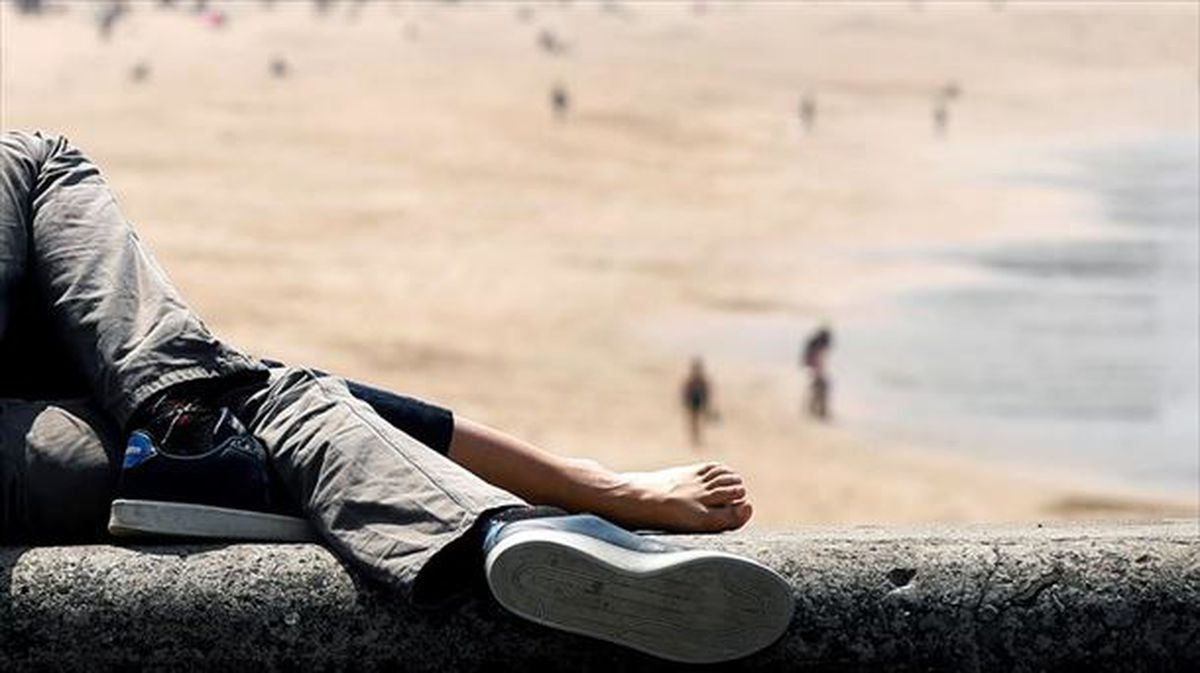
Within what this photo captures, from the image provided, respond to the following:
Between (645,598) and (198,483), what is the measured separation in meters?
0.55

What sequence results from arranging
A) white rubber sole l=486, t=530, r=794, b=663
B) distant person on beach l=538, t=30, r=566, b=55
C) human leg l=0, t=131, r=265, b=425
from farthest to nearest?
distant person on beach l=538, t=30, r=566, b=55
human leg l=0, t=131, r=265, b=425
white rubber sole l=486, t=530, r=794, b=663

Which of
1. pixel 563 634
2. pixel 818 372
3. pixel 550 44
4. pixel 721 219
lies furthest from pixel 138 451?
pixel 550 44

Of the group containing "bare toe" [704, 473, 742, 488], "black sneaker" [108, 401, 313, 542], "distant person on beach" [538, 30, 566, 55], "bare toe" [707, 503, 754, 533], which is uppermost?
"black sneaker" [108, 401, 313, 542]

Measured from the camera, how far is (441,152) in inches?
1652

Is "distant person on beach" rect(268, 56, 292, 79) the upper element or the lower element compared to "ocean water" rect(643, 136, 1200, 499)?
lower

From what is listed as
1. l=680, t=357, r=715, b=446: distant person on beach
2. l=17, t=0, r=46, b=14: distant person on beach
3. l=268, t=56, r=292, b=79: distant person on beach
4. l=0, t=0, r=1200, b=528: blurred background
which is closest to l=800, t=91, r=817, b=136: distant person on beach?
l=0, t=0, r=1200, b=528: blurred background

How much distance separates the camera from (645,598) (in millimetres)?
2451

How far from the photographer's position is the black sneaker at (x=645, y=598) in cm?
244

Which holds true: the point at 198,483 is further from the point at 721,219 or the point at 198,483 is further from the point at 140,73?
the point at 140,73

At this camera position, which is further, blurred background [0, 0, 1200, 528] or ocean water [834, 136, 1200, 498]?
blurred background [0, 0, 1200, 528]

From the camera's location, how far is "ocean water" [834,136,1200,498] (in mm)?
24312

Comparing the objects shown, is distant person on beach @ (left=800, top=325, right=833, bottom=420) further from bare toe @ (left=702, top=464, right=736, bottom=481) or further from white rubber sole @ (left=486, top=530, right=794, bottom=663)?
white rubber sole @ (left=486, top=530, right=794, bottom=663)

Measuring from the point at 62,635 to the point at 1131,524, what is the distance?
1287mm

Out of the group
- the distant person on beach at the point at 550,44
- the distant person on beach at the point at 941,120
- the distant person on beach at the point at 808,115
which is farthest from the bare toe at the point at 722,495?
the distant person on beach at the point at 550,44
